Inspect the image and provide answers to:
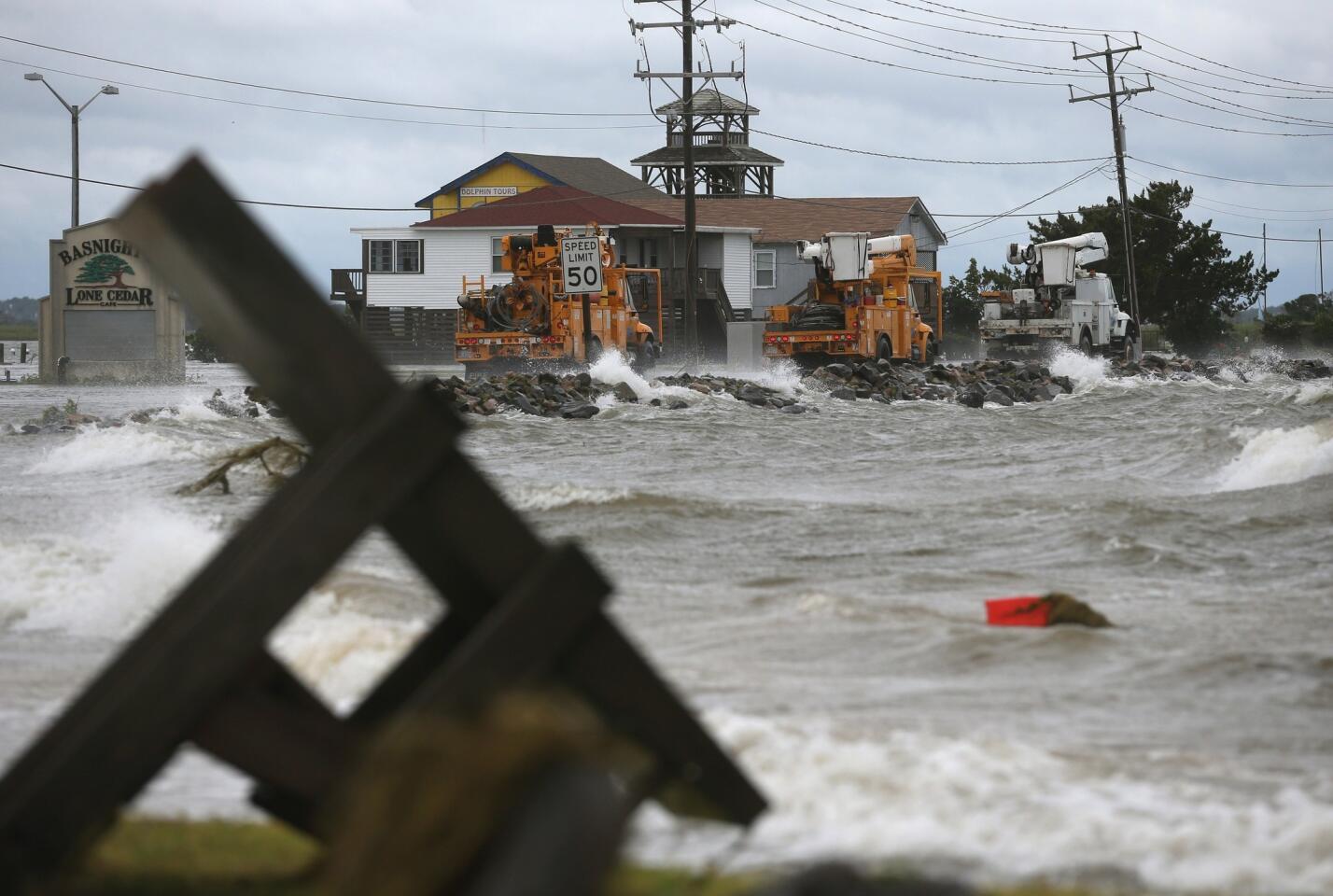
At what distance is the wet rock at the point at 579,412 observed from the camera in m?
29.6

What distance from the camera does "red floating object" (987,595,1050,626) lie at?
8.23 meters

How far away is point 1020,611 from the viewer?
8359mm

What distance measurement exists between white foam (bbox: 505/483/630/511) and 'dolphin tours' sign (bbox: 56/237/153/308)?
29.9 metres

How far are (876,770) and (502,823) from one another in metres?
3.14

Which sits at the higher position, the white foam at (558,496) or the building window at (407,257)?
the building window at (407,257)

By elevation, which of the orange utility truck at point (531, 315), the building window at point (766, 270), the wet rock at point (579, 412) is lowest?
the wet rock at point (579, 412)

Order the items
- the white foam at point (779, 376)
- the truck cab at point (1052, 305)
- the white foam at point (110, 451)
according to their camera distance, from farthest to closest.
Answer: the truck cab at point (1052, 305), the white foam at point (779, 376), the white foam at point (110, 451)

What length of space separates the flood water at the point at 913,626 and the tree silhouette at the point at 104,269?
21.9 m

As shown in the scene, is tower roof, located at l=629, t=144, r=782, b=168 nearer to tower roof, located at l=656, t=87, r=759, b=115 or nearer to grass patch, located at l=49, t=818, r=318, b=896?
tower roof, located at l=656, t=87, r=759, b=115

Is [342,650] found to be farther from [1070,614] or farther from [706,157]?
[706,157]

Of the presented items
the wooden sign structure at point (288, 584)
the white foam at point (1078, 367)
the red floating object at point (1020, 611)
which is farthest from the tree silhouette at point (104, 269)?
the wooden sign structure at point (288, 584)

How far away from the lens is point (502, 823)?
2000 mm

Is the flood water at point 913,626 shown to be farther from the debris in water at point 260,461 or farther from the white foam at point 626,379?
the white foam at point 626,379

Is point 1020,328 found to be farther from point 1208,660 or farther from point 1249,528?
point 1208,660
